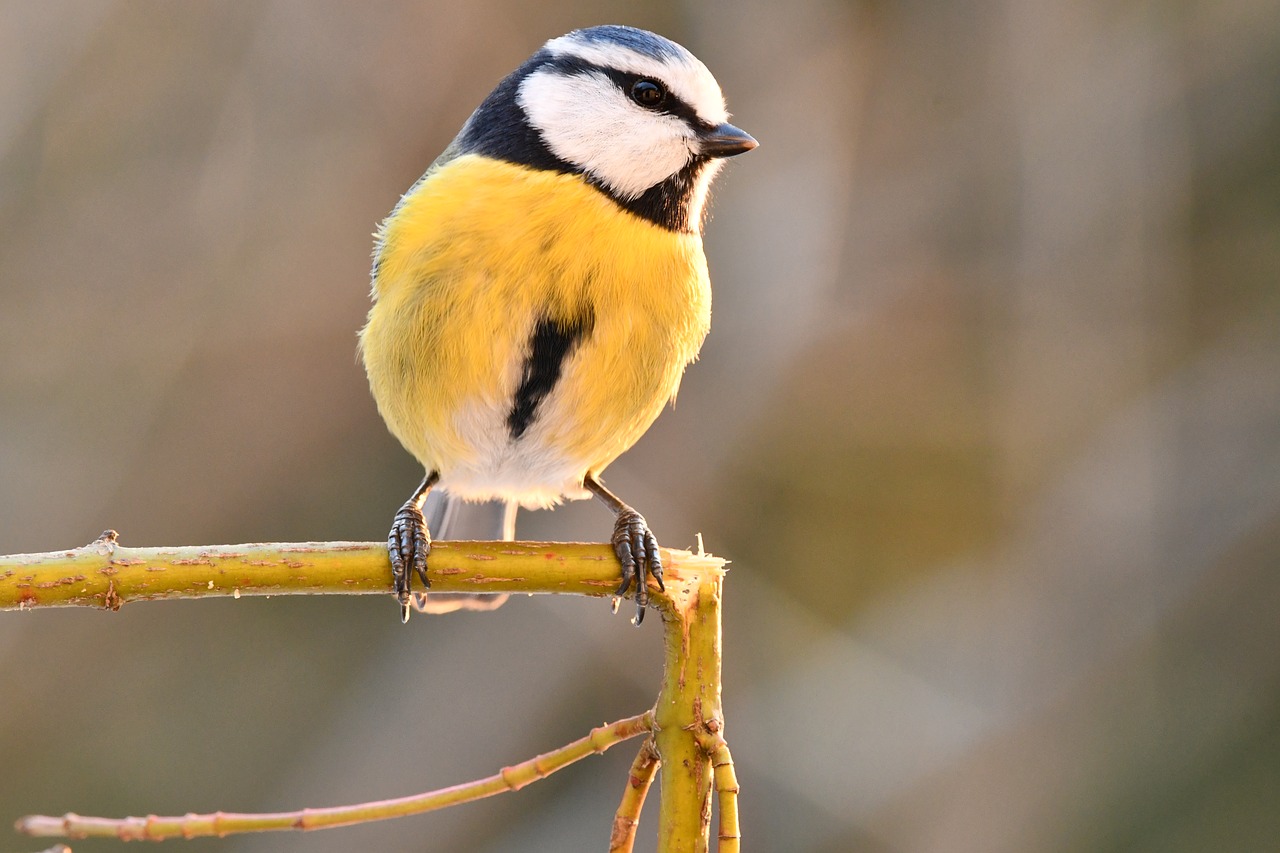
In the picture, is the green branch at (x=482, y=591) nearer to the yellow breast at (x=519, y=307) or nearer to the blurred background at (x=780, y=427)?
the yellow breast at (x=519, y=307)

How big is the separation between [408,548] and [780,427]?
7.37ft

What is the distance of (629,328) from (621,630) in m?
1.92

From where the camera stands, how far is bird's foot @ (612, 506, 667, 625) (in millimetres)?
876

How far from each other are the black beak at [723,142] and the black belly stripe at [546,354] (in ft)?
0.70

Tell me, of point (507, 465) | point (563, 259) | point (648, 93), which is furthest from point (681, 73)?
point (507, 465)

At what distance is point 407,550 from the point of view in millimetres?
1158

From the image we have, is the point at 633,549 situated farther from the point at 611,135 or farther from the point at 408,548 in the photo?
the point at 611,135

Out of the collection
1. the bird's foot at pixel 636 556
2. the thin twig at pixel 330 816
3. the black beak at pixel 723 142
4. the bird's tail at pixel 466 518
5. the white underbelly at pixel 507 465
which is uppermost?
the black beak at pixel 723 142

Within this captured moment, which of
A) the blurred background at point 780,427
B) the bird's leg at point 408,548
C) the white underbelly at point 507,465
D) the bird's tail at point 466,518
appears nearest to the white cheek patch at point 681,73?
the white underbelly at point 507,465

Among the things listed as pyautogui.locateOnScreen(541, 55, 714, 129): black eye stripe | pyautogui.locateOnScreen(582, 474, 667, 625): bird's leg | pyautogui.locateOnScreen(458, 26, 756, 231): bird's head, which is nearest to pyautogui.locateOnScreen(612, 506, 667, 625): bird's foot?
pyautogui.locateOnScreen(582, 474, 667, 625): bird's leg

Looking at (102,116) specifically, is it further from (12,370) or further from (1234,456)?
(1234,456)

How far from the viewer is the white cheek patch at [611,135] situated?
1.28 metres

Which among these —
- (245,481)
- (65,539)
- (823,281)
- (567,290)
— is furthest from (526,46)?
(567,290)

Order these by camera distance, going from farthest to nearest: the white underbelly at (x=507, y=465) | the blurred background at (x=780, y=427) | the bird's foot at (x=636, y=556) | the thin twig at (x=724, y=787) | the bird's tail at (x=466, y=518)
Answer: the blurred background at (x=780, y=427) → the bird's tail at (x=466, y=518) → the white underbelly at (x=507, y=465) → the bird's foot at (x=636, y=556) → the thin twig at (x=724, y=787)
